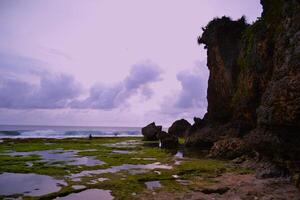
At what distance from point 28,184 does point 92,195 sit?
6278 mm

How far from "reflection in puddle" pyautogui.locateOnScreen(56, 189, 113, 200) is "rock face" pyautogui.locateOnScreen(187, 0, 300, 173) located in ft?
40.5

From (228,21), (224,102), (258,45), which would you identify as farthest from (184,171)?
(228,21)

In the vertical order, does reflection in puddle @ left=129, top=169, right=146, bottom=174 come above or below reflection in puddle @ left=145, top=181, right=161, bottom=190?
above

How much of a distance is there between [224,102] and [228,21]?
14607 millimetres

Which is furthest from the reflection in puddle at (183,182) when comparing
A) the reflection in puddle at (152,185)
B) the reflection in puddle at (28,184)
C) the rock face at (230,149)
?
the rock face at (230,149)

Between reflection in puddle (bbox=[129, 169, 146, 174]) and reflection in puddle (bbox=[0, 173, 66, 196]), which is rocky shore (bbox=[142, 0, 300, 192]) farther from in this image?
reflection in puddle (bbox=[0, 173, 66, 196])

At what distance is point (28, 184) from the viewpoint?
21.9 meters

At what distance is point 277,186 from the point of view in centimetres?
1917

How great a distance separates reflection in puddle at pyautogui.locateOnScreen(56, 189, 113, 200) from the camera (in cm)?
1784

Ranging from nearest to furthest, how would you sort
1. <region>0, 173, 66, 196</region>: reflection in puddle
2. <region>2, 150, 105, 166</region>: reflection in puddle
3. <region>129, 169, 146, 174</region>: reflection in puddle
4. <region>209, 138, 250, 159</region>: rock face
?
<region>0, 173, 66, 196</region>: reflection in puddle < <region>129, 169, 146, 174</region>: reflection in puddle < <region>2, 150, 105, 166</region>: reflection in puddle < <region>209, 138, 250, 159</region>: rock face

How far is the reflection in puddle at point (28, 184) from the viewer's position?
19.5 m

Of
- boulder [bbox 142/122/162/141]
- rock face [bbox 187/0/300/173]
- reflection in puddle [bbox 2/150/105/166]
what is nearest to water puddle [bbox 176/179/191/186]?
rock face [bbox 187/0/300/173]

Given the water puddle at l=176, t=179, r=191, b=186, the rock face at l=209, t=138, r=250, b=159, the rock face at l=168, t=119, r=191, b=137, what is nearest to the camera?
the water puddle at l=176, t=179, r=191, b=186

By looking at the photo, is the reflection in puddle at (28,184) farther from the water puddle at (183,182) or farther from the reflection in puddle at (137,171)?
the water puddle at (183,182)
